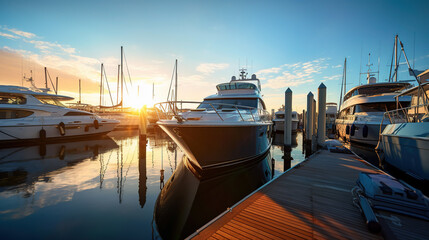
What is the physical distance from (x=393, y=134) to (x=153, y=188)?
348 inches

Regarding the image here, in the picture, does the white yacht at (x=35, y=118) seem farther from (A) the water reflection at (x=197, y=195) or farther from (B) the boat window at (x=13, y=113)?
(A) the water reflection at (x=197, y=195)

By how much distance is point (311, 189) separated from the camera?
12.6ft

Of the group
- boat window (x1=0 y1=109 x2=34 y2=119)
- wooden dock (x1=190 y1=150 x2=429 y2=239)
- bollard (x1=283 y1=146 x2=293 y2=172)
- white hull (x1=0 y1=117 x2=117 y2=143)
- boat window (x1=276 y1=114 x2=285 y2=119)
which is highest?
boat window (x1=276 y1=114 x2=285 y2=119)

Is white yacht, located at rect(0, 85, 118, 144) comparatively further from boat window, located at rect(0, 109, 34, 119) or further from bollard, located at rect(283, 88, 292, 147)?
bollard, located at rect(283, 88, 292, 147)

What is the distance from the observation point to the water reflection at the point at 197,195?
3.64 meters

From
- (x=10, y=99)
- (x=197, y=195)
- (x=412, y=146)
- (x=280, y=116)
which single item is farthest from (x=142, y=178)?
(x=280, y=116)

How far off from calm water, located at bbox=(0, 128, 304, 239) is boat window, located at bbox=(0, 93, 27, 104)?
7.48 meters

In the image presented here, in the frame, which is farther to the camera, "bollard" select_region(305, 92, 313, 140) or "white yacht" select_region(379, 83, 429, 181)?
"bollard" select_region(305, 92, 313, 140)

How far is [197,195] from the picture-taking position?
4.83 m

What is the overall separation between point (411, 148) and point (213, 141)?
20.2ft

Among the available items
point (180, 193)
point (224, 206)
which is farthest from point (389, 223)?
point (180, 193)

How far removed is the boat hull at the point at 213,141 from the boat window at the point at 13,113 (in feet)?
44.7

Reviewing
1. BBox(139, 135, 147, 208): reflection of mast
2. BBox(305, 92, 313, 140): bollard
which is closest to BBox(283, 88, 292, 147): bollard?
BBox(305, 92, 313, 140): bollard

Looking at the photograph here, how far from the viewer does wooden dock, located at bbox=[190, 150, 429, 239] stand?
2.35 meters
